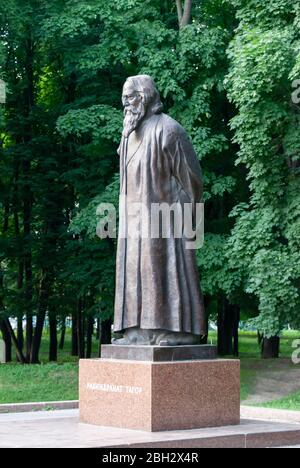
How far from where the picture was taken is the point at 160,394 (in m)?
9.84

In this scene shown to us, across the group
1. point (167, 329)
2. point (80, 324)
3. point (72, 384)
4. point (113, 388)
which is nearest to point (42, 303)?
point (80, 324)

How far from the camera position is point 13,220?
107ft

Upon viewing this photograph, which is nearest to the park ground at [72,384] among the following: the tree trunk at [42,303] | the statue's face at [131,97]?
the tree trunk at [42,303]

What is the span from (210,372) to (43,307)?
62.1ft

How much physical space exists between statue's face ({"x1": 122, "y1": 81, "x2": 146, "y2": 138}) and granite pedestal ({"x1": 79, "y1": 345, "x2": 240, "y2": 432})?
2.51 metres

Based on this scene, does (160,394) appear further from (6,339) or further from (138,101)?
(6,339)

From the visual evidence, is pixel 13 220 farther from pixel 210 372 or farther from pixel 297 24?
pixel 210 372

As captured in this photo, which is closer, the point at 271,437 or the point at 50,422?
the point at 271,437

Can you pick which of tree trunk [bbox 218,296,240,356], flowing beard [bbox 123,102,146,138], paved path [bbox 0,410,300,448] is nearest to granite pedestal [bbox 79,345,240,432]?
paved path [bbox 0,410,300,448]

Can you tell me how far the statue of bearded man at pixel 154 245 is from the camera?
1059 centimetres

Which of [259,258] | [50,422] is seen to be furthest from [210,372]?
[259,258]

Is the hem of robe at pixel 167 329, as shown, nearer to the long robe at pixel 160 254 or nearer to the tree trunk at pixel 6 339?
the long robe at pixel 160 254

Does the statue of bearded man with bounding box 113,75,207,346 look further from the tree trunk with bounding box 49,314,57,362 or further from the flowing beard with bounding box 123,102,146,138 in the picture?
the tree trunk with bounding box 49,314,57,362
